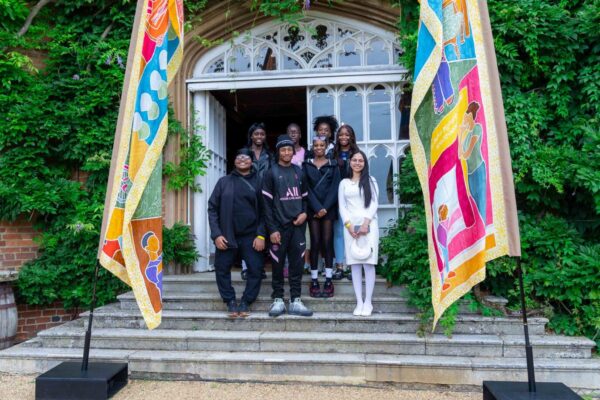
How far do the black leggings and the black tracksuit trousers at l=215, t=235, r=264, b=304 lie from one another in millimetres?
603

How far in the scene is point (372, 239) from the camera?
4.47 metres

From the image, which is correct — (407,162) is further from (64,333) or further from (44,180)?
(44,180)

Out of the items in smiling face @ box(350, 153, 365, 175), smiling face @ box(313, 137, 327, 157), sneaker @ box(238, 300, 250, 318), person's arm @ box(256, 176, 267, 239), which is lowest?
sneaker @ box(238, 300, 250, 318)

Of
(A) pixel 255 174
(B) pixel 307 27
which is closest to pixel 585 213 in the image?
(A) pixel 255 174

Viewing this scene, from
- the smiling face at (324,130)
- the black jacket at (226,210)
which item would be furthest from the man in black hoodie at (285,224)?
the smiling face at (324,130)

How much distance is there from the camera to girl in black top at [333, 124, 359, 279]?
16.5 ft

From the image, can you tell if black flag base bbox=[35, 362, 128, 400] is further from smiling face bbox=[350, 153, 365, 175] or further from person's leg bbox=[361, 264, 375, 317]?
smiling face bbox=[350, 153, 365, 175]

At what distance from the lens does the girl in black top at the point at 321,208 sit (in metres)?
4.82

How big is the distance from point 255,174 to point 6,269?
3495 millimetres

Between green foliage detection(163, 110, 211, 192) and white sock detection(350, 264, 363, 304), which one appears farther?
green foliage detection(163, 110, 211, 192)

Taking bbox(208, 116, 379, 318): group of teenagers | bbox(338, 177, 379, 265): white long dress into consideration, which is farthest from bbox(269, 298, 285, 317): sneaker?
bbox(338, 177, 379, 265): white long dress

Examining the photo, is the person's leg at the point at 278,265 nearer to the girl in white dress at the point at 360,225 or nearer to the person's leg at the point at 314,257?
the person's leg at the point at 314,257

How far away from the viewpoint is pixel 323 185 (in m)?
4.95

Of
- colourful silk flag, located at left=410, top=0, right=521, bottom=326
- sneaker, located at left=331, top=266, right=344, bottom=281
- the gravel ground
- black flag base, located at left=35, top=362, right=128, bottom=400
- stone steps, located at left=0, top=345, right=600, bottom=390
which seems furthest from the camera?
sneaker, located at left=331, top=266, right=344, bottom=281
